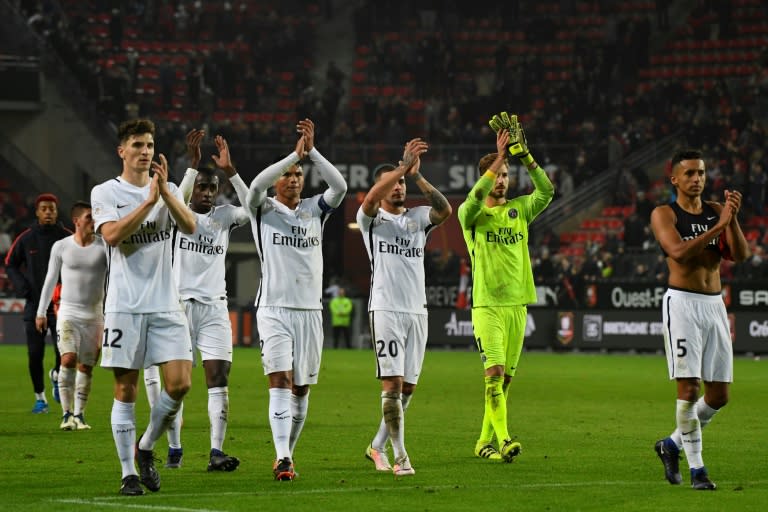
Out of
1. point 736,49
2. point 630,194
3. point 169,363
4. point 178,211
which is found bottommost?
point 169,363

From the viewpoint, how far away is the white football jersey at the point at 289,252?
1127cm

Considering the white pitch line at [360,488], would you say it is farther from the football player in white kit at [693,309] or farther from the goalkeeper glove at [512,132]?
the goalkeeper glove at [512,132]

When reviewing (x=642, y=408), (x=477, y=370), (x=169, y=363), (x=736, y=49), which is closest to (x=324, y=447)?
(x=169, y=363)

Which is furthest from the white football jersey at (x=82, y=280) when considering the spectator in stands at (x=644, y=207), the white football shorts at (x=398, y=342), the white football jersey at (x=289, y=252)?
the spectator in stands at (x=644, y=207)

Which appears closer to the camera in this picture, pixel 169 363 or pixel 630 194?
pixel 169 363

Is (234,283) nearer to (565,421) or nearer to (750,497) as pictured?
(565,421)

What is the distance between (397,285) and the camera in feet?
38.4

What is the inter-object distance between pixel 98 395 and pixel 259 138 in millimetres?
21866

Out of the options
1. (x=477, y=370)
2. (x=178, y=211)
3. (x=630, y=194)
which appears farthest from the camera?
(x=630, y=194)

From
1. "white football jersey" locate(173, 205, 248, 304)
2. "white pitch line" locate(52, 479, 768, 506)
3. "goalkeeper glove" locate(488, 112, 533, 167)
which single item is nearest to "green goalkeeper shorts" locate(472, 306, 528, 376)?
"goalkeeper glove" locate(488, 112, 533, 167)

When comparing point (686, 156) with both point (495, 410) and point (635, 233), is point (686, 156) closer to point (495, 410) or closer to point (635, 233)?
point (495, 410)

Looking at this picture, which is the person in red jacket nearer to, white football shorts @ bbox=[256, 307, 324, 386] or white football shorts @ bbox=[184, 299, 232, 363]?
white football shorts @ bbox=[184, 299, 232, 363]

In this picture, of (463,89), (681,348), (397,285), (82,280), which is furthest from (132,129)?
(463,89)

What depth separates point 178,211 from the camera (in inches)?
379
